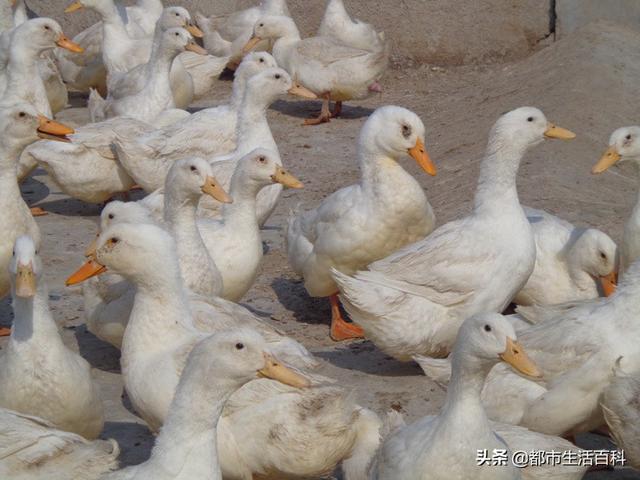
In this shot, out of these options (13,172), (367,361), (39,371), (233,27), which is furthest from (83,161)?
(233,27)

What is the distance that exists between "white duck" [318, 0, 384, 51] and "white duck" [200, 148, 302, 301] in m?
4.85

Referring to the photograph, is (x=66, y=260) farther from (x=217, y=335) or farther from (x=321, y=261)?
(x=217, y=335)

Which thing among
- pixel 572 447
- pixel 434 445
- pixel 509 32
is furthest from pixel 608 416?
pixel 509 32

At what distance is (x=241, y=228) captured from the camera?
765 cm

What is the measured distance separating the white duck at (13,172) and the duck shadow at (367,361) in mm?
1883

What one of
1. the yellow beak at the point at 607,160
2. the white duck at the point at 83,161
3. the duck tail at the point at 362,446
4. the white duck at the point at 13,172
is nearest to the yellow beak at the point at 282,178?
the white duck at the point at 13,172

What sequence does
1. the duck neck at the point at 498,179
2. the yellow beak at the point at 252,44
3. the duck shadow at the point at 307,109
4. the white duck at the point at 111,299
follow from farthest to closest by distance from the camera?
the duck shadow at the point at 307,109, the yellow beak at the point at 252,44, the duck neck at the point at 498,179, the white duck at the point at 111,299

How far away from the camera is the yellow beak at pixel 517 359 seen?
16.7 ft

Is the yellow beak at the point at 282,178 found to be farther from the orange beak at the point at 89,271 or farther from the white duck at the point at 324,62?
the white duck at the point at 324,62

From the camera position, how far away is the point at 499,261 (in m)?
6.88

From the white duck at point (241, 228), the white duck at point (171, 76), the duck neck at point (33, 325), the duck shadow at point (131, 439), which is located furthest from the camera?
the white duck at point (171, 76)

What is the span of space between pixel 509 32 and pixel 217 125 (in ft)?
15.6

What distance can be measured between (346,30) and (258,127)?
12.1ft

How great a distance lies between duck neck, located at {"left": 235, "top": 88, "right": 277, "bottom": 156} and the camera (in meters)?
9.16
